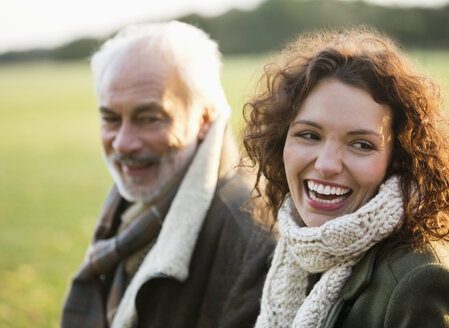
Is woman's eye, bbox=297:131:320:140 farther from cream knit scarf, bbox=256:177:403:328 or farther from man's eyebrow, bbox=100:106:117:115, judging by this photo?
man's eyebrow, bbox=100:106:117:115

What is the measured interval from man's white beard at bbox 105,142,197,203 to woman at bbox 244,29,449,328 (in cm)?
122

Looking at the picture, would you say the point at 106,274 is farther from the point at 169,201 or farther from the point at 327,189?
the point at 327,189

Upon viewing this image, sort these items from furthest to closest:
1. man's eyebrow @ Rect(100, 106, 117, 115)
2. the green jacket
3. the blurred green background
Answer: the blurred green background
man's eyebrow @ Rect(100, 106, 117, 115)
the green jacket

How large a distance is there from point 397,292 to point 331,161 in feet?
1.76

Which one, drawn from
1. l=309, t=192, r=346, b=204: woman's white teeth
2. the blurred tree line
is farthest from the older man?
the blurred tree line

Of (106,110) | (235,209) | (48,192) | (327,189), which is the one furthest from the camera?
(48,192)

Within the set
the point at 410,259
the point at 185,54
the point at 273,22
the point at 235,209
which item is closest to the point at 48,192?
→ the point at 185,54

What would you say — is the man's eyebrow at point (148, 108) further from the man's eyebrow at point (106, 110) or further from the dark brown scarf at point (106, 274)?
the dark brown scarf at point (106, 274)

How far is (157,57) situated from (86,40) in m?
55.1

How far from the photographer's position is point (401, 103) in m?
2.13

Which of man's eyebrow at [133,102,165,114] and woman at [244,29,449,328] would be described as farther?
man's eyebrow at [133,102,165,114]

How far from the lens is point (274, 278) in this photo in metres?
2.48

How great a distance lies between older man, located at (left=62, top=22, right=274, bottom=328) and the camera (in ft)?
10.0

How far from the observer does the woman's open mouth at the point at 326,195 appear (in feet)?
7.06
